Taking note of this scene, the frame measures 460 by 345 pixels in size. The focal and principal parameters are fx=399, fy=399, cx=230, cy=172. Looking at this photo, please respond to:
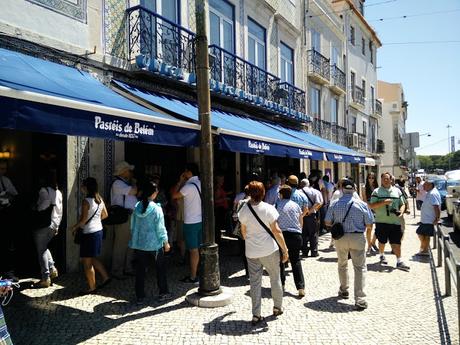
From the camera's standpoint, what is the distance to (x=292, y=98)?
15.2 metres

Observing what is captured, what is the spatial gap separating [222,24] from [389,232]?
25.0 ft

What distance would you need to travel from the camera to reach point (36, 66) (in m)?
5.42

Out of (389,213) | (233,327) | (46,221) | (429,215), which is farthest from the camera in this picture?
(429,215)

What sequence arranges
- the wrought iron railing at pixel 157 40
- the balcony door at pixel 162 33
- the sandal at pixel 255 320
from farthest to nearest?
the balcony door at pixel 162 33 < the wrought iron railing at pixel 157 40 < the sandal at pixel 255 320

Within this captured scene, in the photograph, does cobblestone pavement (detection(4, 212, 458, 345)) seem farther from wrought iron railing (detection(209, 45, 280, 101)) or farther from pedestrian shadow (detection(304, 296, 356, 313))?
wrought iron railing (detection(209, 45, 280, 101))

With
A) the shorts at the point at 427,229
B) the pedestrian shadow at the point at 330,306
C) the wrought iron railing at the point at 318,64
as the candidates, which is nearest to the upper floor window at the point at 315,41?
the wrought iron railing at the point at 318,64

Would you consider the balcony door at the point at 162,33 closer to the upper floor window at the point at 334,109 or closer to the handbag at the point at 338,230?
the handbag at the point at 338,230

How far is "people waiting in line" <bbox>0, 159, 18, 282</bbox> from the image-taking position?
5984mm

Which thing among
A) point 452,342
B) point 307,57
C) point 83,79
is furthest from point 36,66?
point 307,57

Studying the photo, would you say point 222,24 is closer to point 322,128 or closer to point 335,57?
point 322,128

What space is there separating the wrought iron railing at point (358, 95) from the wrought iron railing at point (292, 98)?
9.41 metres

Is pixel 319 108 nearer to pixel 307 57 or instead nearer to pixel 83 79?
pixel 307 57

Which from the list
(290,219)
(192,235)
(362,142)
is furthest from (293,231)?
(362,142)

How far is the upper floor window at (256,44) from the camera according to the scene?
43.5ft
